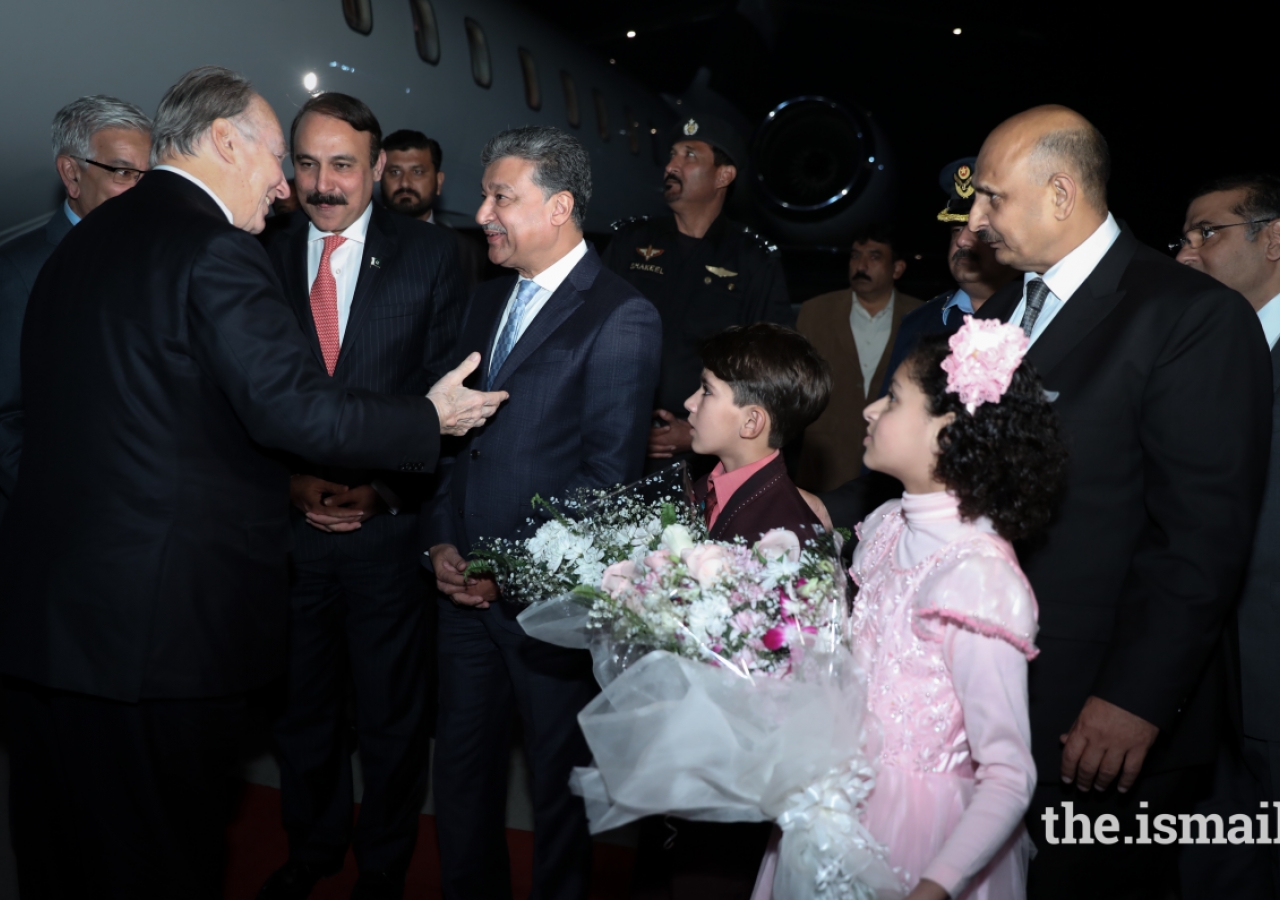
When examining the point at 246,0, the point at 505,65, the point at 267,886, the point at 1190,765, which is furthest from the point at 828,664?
the point at 505,65

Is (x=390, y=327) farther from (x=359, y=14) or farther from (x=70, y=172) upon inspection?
(x=359, y=14)

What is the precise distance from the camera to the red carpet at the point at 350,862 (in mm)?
2404

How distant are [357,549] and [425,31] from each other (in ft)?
12.7

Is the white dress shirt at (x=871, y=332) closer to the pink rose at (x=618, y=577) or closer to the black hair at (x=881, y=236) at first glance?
the black hair at (x=881, y=236)

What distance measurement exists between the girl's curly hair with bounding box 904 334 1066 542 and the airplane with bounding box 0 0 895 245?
3.20m

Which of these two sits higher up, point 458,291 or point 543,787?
point 458,291

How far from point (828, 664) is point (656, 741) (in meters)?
0.24

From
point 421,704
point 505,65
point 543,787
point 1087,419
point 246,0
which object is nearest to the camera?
point 1087,419

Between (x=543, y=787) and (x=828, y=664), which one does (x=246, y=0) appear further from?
(x=828, y=664)

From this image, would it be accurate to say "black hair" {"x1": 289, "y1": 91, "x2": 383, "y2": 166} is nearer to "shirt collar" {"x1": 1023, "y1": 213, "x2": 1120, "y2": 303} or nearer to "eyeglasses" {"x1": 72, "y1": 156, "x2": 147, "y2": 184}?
"eyeglasses" {"x1": 72, "y1": 156, "x2": 147, "y2": 184}

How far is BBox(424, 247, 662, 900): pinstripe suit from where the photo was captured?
201 cm

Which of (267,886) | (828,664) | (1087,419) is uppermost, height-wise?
(1087,419)

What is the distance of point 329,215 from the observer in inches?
97.3

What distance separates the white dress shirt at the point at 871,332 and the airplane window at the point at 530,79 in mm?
3161
